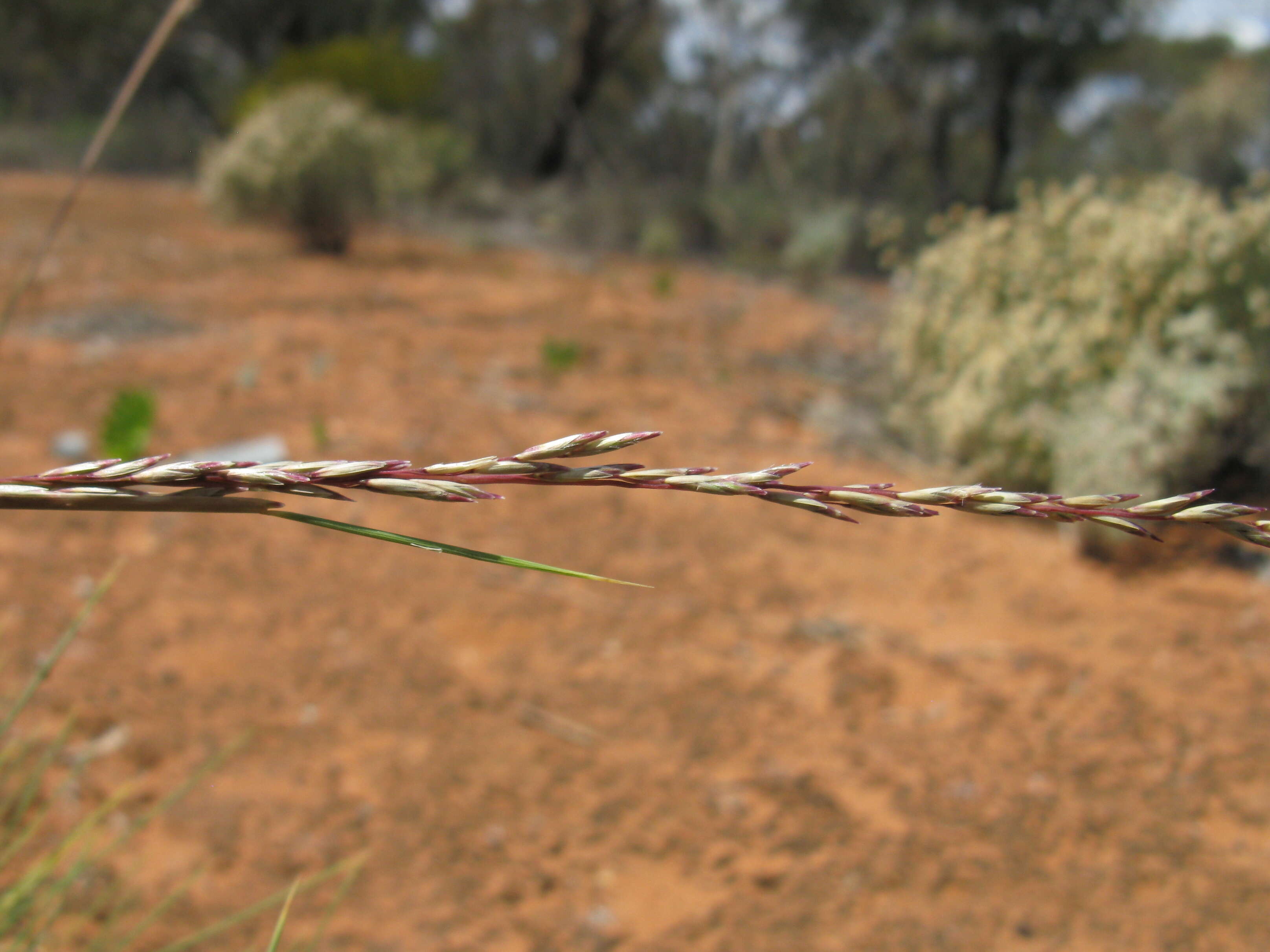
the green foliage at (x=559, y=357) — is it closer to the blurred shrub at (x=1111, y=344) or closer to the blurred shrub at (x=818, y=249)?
the blurred shrub at (x=1111, y=344)

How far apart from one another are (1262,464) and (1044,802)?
2.16m

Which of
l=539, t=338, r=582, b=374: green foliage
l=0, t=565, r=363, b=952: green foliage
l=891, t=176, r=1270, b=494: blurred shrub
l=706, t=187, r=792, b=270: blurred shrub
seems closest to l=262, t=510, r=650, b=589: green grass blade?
l=0, t=565, r=363, b=952: green foliage

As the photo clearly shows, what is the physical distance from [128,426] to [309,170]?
4.79 meters

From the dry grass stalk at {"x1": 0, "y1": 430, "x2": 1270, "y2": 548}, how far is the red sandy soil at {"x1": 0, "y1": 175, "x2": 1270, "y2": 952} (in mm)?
1394

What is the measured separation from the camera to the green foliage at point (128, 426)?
3309 mm

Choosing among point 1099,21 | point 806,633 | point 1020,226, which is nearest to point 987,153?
point 1099,21

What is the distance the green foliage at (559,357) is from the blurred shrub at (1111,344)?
1.69 meters

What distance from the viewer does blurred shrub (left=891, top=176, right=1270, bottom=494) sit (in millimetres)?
3363

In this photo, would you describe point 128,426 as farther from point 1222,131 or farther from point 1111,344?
point 1222,131

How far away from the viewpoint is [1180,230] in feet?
11.5

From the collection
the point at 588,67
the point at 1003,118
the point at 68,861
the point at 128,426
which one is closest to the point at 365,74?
the point at 588,67

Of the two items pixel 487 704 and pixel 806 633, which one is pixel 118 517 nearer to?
pixel 487 704

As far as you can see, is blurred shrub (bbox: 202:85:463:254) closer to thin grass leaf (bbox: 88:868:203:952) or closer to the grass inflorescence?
thin grass leaf (bbox: 88:868:203:952)

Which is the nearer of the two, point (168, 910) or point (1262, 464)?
point (168, 910)
